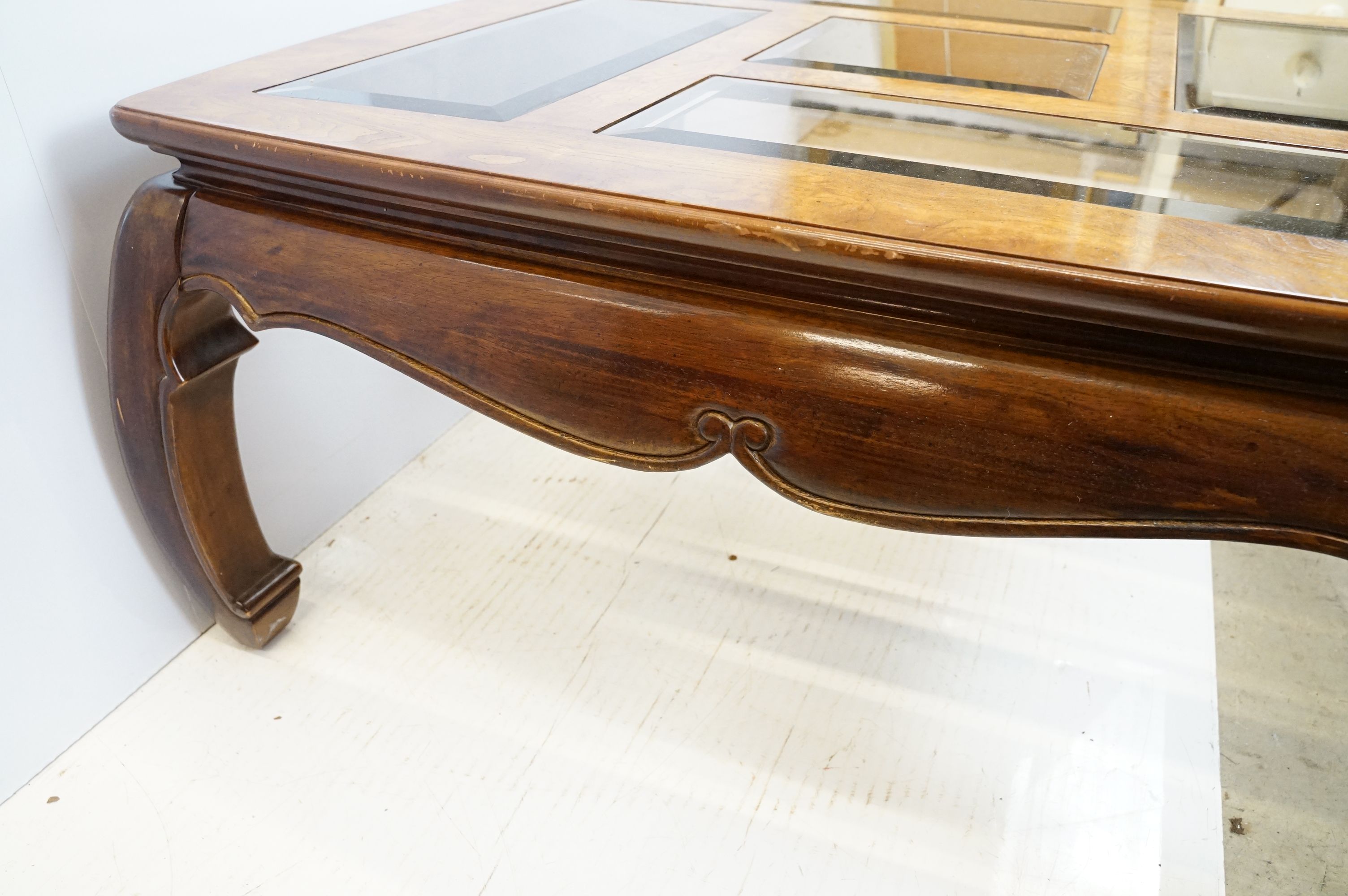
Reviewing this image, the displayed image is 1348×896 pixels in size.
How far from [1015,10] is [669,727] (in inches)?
34.6

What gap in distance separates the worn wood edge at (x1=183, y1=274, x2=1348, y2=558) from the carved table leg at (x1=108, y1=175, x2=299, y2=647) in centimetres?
5

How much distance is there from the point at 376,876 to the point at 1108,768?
668mm

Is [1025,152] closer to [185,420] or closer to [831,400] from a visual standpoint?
[831,400]

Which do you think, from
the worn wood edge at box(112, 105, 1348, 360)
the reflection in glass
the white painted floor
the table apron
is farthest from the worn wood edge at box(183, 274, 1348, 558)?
the reflection in glass

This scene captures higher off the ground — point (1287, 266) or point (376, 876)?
point (1287, 266)

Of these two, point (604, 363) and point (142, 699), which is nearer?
point (604, 363)

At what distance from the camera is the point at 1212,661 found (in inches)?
41.4

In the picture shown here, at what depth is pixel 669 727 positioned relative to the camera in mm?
976

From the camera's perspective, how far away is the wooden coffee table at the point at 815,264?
0.53 metres

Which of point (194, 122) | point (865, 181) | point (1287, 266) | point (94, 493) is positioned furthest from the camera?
point (94, 493)

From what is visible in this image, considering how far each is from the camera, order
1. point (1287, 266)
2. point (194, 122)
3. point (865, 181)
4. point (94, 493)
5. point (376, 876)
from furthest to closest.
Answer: point (94, 493) < point (376, 876) < point (194, 122) < point (865, 181) < point (1287, 266)

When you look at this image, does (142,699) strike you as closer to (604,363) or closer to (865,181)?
(604,363)

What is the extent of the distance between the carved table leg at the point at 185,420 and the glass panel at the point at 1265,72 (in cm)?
83

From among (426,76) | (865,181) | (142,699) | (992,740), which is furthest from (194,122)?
(992,740)
